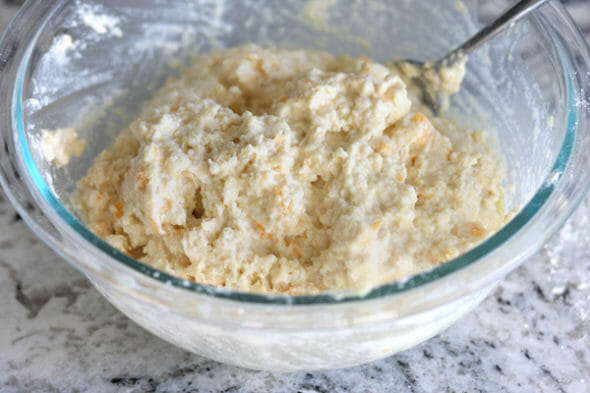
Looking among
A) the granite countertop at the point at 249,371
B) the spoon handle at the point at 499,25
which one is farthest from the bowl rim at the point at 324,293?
the granite countertop at the point at 249,371

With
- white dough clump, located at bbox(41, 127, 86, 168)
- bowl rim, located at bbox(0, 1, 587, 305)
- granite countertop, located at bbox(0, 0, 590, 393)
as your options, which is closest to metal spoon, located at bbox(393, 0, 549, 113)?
bowl rim, located at bbox(0, 1, 587, 305)

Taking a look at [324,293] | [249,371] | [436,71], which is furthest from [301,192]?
[436,71]

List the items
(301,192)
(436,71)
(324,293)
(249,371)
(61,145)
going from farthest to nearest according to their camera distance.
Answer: (436,71), (61,145), (249,371), (301,192), (324,293)

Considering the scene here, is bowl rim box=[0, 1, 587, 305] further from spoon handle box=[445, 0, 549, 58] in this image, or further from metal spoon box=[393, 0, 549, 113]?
metal spoon box=[393, 0, 549, 113]

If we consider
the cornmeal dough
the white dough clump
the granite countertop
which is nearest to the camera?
the cornmeal dough

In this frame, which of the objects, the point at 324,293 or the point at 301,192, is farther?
the point at 301,192

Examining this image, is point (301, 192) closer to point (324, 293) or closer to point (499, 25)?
point (324, 293)
